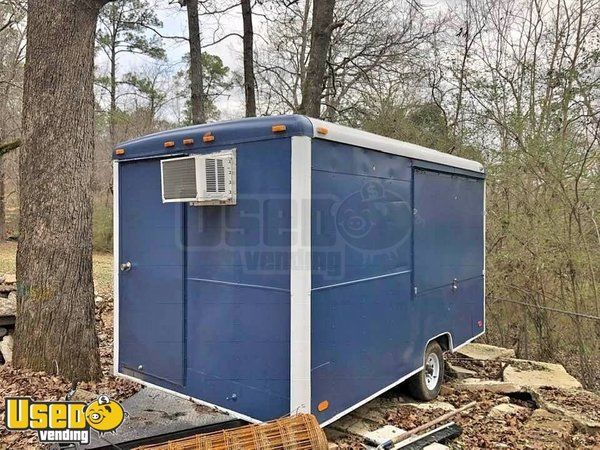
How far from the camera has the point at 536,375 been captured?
19.5 feet

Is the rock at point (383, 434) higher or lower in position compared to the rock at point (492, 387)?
higher

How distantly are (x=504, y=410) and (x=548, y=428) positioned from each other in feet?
1.60

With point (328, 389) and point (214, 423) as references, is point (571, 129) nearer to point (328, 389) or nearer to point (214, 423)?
point (328, 389)

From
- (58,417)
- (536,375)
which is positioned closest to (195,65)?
(536,375)

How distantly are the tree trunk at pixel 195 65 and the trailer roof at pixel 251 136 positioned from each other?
19.5 feet

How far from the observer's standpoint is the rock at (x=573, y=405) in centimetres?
446

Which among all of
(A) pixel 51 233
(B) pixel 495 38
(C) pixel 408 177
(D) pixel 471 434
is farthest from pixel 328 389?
(B) pixel 495 38

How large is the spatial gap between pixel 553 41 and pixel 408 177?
7.17 metres

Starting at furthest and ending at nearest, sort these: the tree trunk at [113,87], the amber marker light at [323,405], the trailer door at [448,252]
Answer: the tree trunk at [113,87] < the trailer door at [448,252] < the amber marker light at [323,405]

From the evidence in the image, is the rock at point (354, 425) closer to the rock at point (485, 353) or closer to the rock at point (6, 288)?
the rock at point (485, 353)

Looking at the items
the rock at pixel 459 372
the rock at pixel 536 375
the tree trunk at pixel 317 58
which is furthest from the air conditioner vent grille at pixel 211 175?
the tree trunk at pixel 317 58

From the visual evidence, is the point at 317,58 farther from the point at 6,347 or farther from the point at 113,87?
the point at 113,87

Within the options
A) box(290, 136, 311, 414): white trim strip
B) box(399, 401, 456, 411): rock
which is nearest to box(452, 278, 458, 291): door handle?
box(399, 401, 456, 411): rock

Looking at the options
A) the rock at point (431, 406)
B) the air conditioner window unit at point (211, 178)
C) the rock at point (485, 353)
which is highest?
the air conditioner window unit at point (211, 178)
